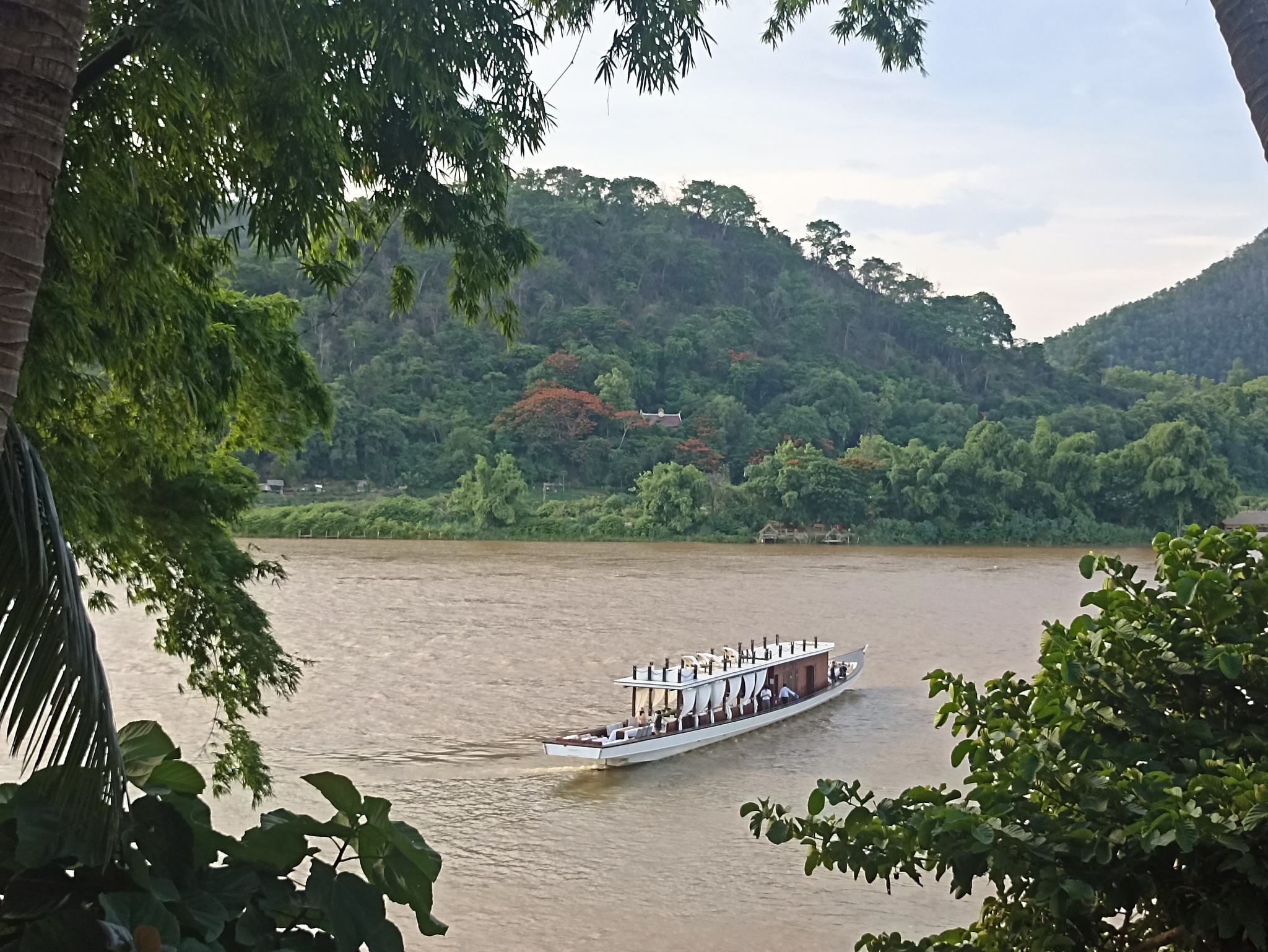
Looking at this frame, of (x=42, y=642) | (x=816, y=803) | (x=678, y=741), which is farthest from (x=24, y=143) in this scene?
(x=678, y=741)

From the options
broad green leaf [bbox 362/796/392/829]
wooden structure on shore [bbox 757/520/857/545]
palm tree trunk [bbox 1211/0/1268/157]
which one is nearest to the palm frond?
broad green leaf [bbox 362/796/392/829]

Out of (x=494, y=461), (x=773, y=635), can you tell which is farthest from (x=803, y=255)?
(x=773, y=635)

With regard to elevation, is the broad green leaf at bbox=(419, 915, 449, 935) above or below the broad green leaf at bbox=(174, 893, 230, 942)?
below

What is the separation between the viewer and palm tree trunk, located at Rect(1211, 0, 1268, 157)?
2135 mm

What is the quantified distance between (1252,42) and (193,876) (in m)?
2.24

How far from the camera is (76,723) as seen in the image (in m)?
1.60

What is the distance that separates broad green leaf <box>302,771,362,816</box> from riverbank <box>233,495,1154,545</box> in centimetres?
2777

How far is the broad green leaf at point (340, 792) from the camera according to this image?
1.57 metres

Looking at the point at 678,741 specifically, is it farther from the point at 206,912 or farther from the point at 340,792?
the point at 206,912

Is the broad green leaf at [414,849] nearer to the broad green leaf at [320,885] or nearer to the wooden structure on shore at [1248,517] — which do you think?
the broad green leaf at [320,885]

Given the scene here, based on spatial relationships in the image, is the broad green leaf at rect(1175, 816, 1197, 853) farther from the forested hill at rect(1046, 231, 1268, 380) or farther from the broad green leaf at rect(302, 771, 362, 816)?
the forested hill at rect(1046, 231, 1268, 380)

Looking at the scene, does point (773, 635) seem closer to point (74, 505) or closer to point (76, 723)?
point (74, 505)

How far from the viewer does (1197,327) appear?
64750 millimetres

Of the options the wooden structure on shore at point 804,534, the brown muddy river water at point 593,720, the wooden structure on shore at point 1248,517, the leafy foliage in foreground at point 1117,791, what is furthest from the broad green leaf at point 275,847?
→ the wooden structure on shore at point 804,534
